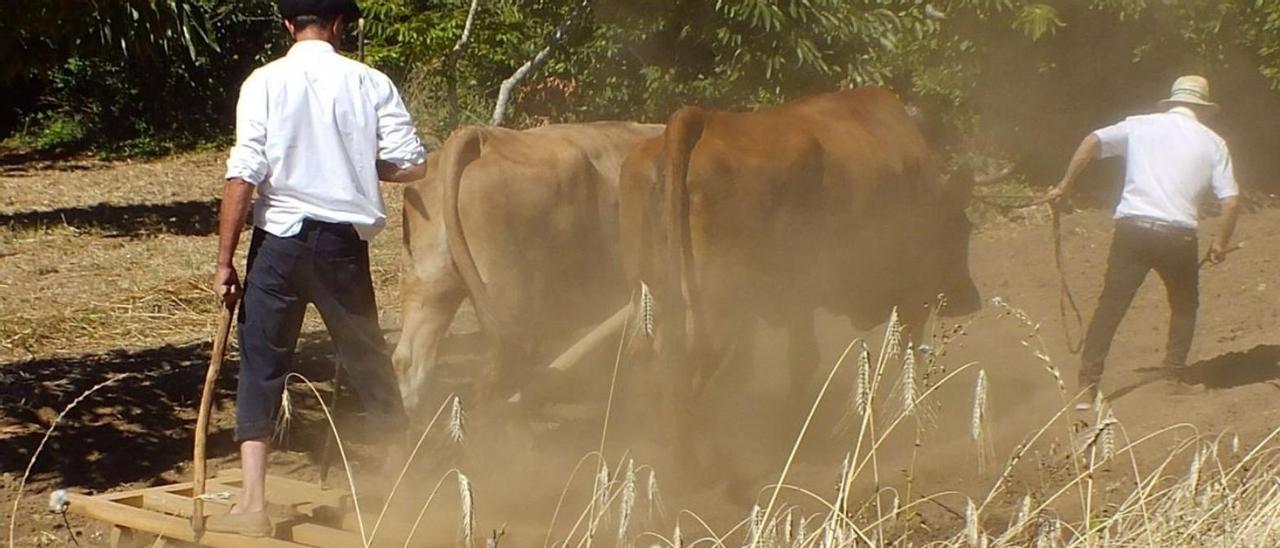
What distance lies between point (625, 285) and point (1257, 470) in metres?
3.36

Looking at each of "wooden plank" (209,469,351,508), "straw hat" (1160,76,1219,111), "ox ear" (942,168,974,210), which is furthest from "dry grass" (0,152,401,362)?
"straw hat" (1160,76,1219,111)

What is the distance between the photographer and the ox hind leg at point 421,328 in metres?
7.32

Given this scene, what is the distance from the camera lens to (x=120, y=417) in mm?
7305

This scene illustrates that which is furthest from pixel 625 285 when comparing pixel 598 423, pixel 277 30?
pixel 277 30

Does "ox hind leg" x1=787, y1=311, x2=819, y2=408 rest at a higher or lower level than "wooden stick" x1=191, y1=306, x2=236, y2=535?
lower

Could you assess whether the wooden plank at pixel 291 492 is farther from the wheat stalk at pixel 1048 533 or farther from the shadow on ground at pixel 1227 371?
the shadow on ground at pixel 1227 371

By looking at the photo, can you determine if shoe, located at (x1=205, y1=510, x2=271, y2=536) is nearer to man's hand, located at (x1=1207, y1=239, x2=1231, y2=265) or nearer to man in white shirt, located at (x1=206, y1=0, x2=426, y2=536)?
man in white shirt, located at (x1=206, y1=0, x2=426, y2=536)

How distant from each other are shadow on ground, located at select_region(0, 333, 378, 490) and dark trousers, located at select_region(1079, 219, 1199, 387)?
12.1 feet

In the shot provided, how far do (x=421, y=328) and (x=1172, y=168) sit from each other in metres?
3.70

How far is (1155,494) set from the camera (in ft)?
15.3

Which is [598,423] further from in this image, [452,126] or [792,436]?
[452,126]

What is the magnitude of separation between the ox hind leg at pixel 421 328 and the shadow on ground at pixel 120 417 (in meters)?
0.45

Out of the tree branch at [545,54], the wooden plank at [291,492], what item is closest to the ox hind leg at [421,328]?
the wooden plank at [291,492]

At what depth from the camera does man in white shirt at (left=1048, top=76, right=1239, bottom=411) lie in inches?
302
